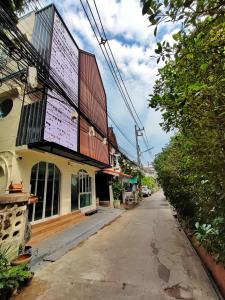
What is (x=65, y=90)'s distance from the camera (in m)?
9.73

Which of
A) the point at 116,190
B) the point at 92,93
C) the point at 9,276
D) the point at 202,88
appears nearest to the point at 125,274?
the point at 9,276

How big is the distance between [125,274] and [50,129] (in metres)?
6.18

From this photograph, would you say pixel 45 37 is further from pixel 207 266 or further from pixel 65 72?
pixel 207 266

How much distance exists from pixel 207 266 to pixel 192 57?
4.61m

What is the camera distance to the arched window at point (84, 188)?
12.7 meters

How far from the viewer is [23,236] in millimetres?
4824

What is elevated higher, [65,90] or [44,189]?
[65,90]

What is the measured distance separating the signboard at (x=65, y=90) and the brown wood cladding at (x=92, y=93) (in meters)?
1.01

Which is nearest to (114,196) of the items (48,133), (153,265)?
(48,133)

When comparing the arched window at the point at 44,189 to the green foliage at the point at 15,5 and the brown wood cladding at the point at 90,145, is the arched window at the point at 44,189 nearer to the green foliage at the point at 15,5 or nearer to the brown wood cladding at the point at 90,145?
the brown wood cladding at the point at 90,145

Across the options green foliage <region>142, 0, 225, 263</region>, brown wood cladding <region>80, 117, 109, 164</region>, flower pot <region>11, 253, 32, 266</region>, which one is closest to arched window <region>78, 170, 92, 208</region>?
brown wood cladding <region>80, 117, 109, 164</region>

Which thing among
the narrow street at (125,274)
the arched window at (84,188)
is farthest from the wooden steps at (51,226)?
the arched window at (84,188)

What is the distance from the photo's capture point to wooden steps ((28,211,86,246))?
7.39 m

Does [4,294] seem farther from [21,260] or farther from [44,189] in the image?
[44,189]
